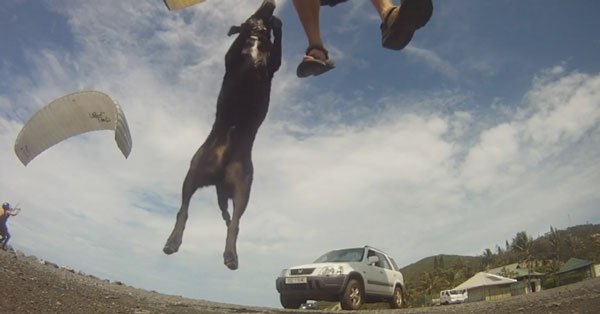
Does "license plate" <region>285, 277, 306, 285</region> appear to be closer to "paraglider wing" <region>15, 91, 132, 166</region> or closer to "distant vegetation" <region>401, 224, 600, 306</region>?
"paraglider wing" <region>15, 91, 132, 166</region>

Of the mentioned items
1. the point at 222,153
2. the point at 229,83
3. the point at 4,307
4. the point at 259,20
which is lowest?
the point at 4,307

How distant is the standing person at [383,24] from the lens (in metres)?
1.88

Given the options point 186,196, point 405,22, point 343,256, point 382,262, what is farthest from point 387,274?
point 405,22

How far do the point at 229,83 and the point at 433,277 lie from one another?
82.6 metres

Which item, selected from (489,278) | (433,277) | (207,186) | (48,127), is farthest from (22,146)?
(433,277)

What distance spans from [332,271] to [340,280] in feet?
1.06

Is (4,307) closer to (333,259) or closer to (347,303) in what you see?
(347,303)

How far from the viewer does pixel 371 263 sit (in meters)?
10.6

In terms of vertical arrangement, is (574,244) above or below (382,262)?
above

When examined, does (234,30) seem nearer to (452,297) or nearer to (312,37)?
(312,37)

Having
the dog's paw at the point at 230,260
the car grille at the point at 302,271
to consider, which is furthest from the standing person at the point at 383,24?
the car grille at the point at 302,271

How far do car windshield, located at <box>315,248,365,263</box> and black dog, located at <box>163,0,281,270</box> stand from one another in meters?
8.75

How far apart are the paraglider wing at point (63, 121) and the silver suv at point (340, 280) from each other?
5.62 metres

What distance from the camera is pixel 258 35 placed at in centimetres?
235
